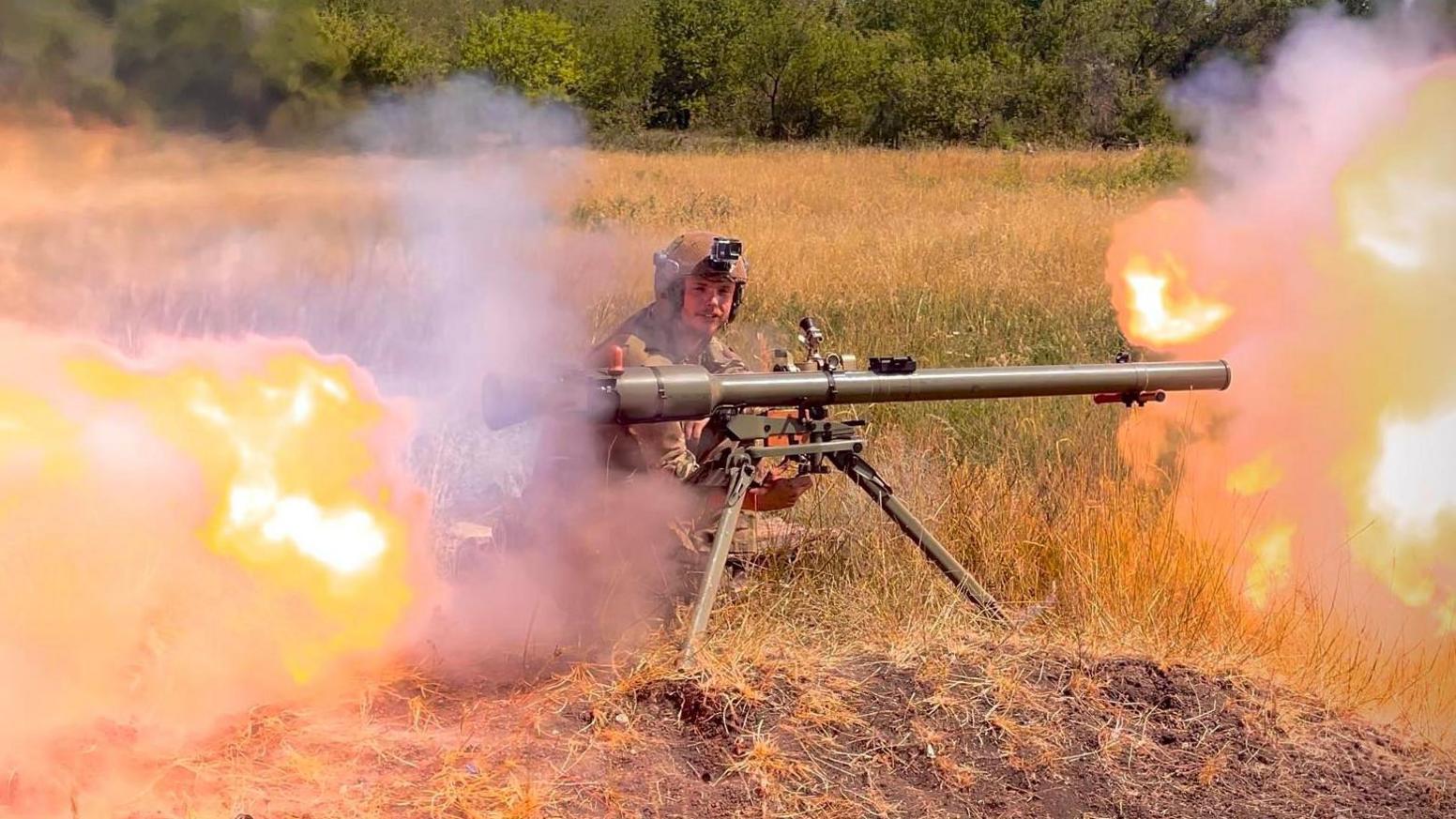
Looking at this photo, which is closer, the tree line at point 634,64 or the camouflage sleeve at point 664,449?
the tree line at point 634,64

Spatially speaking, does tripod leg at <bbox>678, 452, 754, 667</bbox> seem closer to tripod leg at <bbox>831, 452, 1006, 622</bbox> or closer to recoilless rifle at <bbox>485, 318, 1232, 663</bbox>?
recoilless rifle at <bbox>485, 318, 1232, 663</bbox>

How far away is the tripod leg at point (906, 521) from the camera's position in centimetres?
430

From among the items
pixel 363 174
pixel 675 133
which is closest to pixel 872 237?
pixel 675 133

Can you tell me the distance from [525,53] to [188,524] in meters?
3.77

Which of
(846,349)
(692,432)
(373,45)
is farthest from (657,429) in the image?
(846,349)

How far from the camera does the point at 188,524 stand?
417 centimetres

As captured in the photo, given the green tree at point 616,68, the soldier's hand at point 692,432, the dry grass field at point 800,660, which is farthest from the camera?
the green tree at point 616,68

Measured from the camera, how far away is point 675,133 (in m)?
18.3

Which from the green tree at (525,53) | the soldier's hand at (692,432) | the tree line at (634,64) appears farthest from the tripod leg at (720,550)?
the green tree at (525,53)

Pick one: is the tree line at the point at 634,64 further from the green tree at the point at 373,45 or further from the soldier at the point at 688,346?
the soldier at the point at 688,346

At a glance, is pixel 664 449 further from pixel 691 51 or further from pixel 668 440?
pixel 691 51

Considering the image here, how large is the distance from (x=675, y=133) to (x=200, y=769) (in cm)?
1593

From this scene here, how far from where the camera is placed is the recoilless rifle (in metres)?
3.69

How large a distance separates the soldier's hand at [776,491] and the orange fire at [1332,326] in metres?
2.25
